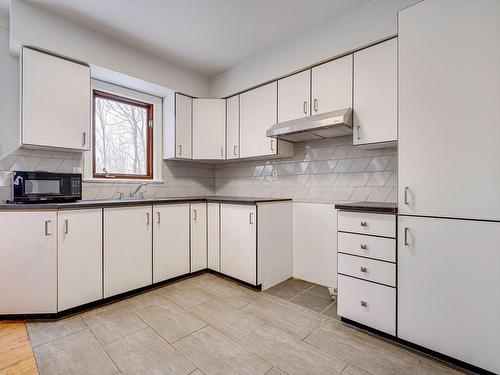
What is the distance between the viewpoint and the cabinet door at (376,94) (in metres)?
1.96

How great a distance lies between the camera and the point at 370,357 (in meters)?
1.51

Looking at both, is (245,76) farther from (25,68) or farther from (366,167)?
(25,68)

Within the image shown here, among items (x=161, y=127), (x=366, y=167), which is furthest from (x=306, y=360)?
(x=161, y=127)

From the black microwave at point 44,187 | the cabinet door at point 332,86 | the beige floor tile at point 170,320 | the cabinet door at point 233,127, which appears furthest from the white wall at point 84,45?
the beige floor tile at point 170,320

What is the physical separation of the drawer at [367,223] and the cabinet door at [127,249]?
1834 millimetres

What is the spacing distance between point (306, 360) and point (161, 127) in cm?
300

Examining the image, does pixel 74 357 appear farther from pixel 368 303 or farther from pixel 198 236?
pixel 368 303

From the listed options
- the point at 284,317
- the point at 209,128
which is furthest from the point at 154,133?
the point at 284,317

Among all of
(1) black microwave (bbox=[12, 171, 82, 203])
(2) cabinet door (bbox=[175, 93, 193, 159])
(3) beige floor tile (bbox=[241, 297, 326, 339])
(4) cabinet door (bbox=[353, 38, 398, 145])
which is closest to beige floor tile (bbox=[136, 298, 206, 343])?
(3) beige floor tile (bbox=[241, 297, 326, 339])

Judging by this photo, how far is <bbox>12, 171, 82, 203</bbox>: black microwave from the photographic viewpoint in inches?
78.2

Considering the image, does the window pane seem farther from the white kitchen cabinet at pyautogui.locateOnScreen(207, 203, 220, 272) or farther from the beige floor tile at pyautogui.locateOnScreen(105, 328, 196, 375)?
the beige floor tile at pyautogui.locateOnScreen(105, 328, 196, 375)

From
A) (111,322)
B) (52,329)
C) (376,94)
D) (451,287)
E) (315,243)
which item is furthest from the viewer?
(315,243)

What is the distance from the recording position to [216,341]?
66.3 inches

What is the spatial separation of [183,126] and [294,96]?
1.44 meters
